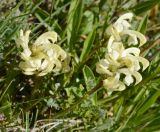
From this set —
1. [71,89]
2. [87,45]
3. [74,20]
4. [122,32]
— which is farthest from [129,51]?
[74,20]

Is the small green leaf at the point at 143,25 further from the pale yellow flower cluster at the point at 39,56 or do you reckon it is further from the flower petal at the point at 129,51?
the pale yellow flower cluster at the point at 39,56

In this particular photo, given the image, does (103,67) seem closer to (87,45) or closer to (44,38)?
(44,38)

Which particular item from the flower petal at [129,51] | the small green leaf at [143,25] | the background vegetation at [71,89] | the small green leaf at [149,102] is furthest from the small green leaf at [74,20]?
the flower petal at [129,51]

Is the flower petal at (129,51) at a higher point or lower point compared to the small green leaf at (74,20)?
lower

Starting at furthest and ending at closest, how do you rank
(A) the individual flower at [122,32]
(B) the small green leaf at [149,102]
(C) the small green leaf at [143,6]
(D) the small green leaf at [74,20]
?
1. (C) the small green leaf at [143,6]
2. (D) the small green leaf at [74,20]
3. (B) the small green leaf at [149,102]
4. (A) the individual flower at [122,32]

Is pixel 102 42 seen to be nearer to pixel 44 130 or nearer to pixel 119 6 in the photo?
pixel 44 130

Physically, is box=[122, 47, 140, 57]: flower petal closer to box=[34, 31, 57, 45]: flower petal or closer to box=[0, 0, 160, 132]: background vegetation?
box=[0, 0, 160, 132]: background vegetation

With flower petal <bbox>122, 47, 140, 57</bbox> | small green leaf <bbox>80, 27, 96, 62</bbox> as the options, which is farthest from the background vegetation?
flower petal <bbox>122, 47, 140, 57</bbox>

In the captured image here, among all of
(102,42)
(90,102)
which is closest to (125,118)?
(90,102)
